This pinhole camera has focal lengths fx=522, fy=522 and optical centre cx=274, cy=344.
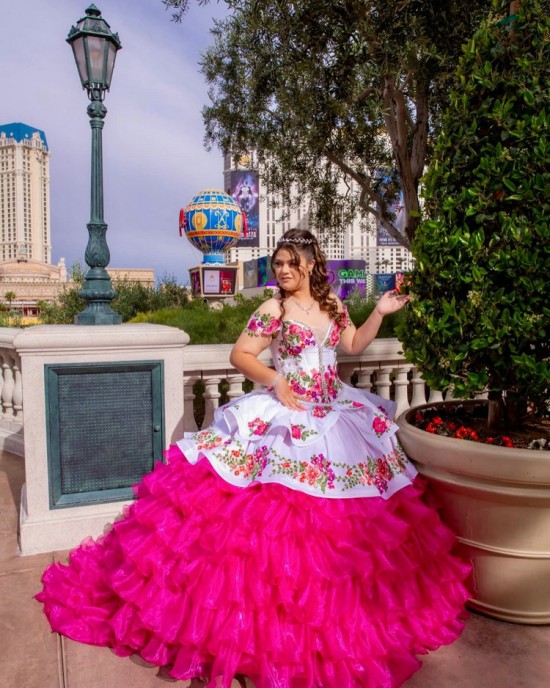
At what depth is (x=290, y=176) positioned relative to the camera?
11.0 metres

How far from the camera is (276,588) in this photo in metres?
2.08

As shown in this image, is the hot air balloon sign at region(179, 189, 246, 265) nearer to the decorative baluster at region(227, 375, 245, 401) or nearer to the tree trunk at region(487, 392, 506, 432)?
the decorative baluster at region(227, 375, 245, 401)

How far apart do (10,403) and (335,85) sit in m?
5.99

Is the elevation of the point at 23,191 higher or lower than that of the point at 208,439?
higher

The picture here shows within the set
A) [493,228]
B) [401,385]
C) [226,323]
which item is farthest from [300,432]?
[226,323]

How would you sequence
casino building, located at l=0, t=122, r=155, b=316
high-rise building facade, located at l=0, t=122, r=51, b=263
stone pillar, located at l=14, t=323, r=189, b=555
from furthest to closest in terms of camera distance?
1. high-rise building facade, located at l=0, t=122, r=51, b=263
2. casino building, located at l=0, t=122, r=155, b=316
3. stone pillar, located at l=14, t=323, r=189, b=555

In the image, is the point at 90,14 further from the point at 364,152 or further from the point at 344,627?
the point at 364,152

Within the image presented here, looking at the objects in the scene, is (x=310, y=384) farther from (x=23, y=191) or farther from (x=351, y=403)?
(x=23, y=191)

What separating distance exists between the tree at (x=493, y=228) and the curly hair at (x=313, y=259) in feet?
1.51

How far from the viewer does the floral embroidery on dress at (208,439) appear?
2574 millimetres

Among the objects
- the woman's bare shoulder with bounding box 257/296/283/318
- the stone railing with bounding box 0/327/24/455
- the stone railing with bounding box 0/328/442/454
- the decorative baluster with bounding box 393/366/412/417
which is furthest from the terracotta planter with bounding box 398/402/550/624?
the stone railing with bounding box 0/327/24/455

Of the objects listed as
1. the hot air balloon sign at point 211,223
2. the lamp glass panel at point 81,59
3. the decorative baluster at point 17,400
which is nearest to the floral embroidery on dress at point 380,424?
the lamp glass panel at point 81,59

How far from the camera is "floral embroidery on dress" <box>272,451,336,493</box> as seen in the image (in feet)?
7.57

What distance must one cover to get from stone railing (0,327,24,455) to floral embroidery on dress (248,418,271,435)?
152 inches
